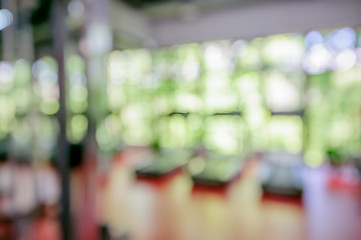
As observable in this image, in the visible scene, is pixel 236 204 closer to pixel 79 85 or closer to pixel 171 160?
pixel 171 160

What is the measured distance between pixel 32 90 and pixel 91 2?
0.69m

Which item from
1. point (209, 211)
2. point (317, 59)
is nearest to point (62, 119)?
point (209, 211)

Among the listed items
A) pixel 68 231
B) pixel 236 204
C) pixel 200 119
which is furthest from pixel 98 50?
pixel 200 119

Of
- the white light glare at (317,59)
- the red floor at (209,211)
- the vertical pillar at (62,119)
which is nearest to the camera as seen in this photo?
the vertical pillar at (62,119)

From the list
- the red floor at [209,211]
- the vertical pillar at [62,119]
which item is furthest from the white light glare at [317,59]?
the vertical pillar at [62,119]

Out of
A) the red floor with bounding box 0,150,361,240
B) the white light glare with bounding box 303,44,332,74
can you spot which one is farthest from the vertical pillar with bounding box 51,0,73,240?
the white light glare with bounding box 303,44,332,74

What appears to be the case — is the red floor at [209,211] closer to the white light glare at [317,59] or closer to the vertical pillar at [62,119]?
the vertical pillar at [62,119]

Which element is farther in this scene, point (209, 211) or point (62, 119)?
point (209, 211)

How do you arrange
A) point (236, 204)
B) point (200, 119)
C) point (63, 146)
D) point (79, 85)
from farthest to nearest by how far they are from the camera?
point (200, 119), point (79, 85), point (236, 204), point (63, 146)

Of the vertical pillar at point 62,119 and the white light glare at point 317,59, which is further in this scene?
the white light glare at point 317,59

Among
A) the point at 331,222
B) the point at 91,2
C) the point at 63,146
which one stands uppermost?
the point at 91,2

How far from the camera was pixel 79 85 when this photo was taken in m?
3.55

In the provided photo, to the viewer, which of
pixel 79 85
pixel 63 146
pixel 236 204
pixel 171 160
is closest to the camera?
pixel 63 146

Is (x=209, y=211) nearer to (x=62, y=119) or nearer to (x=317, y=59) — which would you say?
(x=62, y=119)
